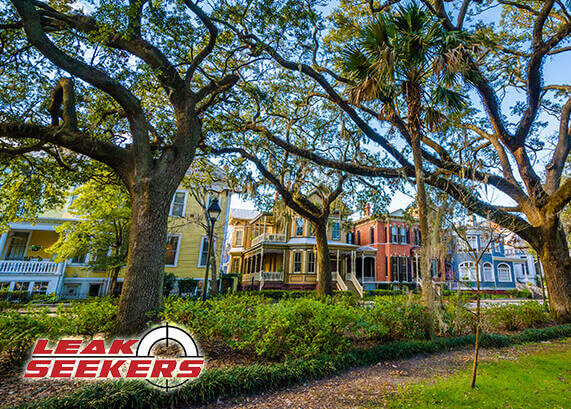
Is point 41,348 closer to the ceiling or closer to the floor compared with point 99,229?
closer to the floor

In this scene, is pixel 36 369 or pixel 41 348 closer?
pixel 36 369

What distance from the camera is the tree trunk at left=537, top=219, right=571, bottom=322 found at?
→ 8.28 m

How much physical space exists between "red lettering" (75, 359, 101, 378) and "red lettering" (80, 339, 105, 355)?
0.12 meters

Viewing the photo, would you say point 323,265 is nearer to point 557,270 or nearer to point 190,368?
point 557,270

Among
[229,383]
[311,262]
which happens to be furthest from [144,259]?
[311,262]

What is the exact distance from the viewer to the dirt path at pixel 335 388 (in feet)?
10.9

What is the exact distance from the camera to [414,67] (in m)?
6.62

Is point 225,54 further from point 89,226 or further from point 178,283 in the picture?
point 178,283

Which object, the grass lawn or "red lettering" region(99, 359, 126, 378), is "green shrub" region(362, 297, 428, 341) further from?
"red lettering" region(99, 359, 126, 378)

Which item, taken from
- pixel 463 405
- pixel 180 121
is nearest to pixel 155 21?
pixel 180 121

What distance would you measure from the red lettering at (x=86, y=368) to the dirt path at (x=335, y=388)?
0.34ft

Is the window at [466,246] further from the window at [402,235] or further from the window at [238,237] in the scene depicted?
the window at [238,237]

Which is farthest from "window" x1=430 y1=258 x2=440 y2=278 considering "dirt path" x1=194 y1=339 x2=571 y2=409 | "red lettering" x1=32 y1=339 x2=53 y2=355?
"red lettering" x1=32 y1=339 x2=53 y2=355

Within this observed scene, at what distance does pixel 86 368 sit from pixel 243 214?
92.0 ft
